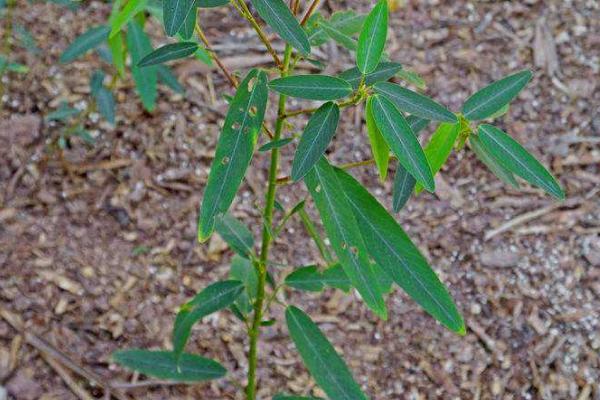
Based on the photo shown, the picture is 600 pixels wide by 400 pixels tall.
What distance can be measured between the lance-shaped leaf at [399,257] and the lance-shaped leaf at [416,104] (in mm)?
211

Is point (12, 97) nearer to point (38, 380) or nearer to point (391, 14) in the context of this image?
point (38, 380)

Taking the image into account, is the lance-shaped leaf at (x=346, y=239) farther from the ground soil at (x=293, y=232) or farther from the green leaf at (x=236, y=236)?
the ground soil at (x=293, y=232)

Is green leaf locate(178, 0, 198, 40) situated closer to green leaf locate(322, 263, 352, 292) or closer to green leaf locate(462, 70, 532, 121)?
green leaf locate(462, 70, 532, 121)

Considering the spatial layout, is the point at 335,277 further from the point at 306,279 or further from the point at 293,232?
the point at 293,232

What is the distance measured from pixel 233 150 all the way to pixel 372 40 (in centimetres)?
24

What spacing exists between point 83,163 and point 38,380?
0.73m

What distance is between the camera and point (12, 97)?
2512 mm

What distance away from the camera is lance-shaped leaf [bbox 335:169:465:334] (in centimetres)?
117

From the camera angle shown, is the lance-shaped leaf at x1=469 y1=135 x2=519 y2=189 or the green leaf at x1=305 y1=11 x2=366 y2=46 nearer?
the lance-shaped leaf at x1=469 y1=135 x2=519 y2=189

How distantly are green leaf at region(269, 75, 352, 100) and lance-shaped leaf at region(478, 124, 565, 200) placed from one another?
215 mm

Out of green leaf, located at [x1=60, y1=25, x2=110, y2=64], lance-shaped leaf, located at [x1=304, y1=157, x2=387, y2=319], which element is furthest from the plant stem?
green leaf, located at [x1=60, y1=25, x2=110, y2=64]

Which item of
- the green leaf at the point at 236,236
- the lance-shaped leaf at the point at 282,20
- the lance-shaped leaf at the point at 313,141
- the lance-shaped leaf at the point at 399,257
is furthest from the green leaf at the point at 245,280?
the lance-shaped leaf at the point at 282,20

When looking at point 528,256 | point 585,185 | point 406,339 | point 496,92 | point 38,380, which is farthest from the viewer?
point 585,185

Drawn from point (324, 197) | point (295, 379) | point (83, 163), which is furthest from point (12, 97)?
point (324, 197)
